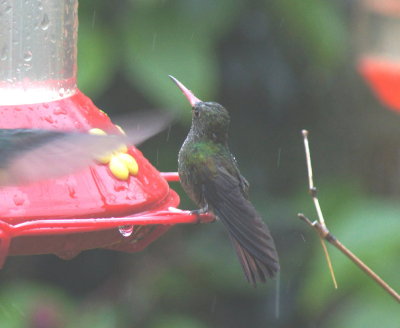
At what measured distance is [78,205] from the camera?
8.40 feet

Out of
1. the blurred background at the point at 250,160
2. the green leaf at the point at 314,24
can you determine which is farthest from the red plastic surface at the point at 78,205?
the green leaf at the point at 314,24

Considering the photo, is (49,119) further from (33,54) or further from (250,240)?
(250,240)

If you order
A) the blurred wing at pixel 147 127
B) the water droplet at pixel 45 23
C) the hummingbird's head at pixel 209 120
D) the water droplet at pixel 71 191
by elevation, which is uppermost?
the water droplet at pixel 45 23

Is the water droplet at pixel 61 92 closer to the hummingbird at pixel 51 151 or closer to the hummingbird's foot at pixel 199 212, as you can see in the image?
the hummingbird at pixel 51 151

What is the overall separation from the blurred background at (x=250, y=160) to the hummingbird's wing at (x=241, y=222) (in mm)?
753

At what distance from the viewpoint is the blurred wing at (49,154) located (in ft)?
8.00

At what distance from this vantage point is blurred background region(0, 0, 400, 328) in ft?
12.1

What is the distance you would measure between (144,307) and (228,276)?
399 millimetres

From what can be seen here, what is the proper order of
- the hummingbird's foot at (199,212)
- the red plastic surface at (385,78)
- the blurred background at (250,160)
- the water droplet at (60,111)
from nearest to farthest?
1. the hummingbird's foot at (199,212)
2. the water droplet at (60,111)
3. the blurred background at (250,160)
4. the red plastic surface at (385,78)

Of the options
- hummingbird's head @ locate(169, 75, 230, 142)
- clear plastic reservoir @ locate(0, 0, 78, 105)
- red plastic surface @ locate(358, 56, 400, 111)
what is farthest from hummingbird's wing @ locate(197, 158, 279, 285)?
red plastic surface @ locate(358, 56, 400, 111)

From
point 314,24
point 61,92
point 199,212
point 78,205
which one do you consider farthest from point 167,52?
point 78,205

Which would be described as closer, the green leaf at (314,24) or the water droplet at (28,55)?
the water droplet at (28,55)

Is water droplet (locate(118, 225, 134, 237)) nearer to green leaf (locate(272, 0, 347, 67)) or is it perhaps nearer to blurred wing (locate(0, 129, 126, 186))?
blurred wing (locate(0, 129, 126, 186))

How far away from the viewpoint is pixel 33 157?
97.3 inches
